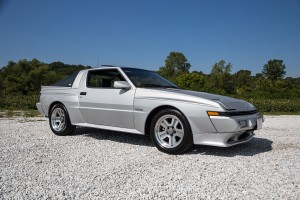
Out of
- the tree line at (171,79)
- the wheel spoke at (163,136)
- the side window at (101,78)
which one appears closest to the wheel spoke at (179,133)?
the wheel spoke at (163,136)

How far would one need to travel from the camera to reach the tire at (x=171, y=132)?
4023 millimetres

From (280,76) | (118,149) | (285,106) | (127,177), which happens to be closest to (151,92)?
(118,149)

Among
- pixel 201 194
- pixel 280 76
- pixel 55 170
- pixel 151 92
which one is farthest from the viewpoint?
pixel 280 76

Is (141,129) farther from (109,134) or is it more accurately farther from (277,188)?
(277,188)

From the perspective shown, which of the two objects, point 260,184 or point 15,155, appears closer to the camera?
point 260,184

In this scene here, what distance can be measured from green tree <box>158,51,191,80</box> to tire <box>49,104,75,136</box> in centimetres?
6844

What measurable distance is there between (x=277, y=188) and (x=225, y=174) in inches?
24.3

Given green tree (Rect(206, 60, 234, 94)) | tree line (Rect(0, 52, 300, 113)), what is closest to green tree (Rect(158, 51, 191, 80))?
tree line (Rect(0, 52, 300, 113))

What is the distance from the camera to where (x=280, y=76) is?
81.4m

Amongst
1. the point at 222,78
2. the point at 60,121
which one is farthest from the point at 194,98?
the point at 222,78

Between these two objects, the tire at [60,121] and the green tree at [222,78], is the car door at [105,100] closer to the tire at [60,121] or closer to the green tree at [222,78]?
the tire at [60,121]

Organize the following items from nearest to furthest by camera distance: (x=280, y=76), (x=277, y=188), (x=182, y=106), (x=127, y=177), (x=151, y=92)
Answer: (x=277, y=188) < (x=127, y=177) < (x=182, y=106) < (x=151, y=92) < (x=280, y=76)

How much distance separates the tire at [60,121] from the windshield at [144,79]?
1776mm

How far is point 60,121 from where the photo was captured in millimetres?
5832
